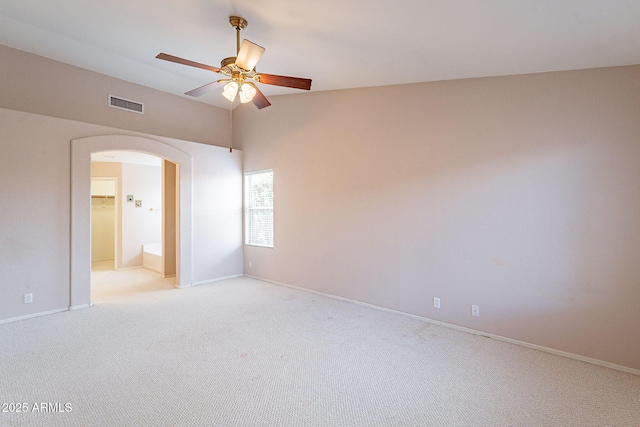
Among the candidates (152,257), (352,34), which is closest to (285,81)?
(352,34)

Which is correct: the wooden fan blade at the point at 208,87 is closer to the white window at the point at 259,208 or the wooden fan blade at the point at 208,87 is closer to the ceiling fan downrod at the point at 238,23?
the ceiling fan downrod at the point at 238,23

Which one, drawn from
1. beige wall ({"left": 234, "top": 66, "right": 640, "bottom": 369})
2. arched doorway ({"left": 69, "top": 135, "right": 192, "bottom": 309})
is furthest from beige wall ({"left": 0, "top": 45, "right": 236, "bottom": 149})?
beige wall ({"left": 234, "top": 66, "right": 640, "bottom": 369})

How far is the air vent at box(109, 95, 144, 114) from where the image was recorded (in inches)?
184

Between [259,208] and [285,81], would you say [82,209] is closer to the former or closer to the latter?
[259,208]

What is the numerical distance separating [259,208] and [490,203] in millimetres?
4093

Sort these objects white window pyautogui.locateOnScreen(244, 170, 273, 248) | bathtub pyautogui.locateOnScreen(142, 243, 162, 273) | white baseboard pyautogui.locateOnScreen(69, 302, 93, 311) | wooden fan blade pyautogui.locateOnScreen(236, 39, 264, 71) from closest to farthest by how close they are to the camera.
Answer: wooden fan blade pyautogui.locateOnScreen(236, 39, 264, 71) → white baseboard pyautogui.locateOnScreen(69, 302, 93, 311) → white window pyautogui.locateOnScreen(244, 170, 273, 248) → bathtub pyautogui.locateOnScreen(142, 243, 162, 273)

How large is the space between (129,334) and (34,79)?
3.75 m

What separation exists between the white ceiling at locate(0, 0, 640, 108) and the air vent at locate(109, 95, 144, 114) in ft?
1.94

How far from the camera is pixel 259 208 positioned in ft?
19.2

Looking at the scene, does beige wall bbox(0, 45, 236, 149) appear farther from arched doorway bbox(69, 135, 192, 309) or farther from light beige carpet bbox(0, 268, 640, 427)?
light beige carpet bbox(0, 268, 640, 427)

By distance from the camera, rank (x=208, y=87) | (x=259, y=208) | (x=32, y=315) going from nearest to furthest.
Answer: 1. (x=208, y=87)
2. (x=32, y=315)
3. (x=259, y=208)

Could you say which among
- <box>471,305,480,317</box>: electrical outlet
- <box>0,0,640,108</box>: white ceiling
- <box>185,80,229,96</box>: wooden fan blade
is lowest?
<box>471,305,480,317</box>: electrical outlet

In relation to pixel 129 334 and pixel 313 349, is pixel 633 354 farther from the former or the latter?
pixel 129 334

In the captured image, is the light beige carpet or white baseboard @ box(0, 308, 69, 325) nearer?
the light beige carpet
